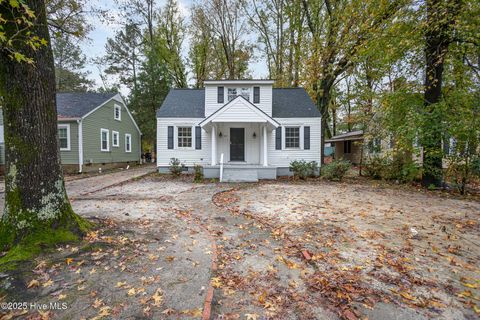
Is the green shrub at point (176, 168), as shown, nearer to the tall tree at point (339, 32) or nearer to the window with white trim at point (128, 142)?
the tall tree at point (339, 32)

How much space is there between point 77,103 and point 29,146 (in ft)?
51.3

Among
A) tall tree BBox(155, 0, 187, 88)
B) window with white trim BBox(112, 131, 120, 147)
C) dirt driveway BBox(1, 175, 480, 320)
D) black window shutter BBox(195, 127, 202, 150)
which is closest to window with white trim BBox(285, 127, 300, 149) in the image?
black window shutter BBox(195, 127, 202, 150)

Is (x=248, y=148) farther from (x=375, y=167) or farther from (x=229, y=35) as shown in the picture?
(x=229, y=35)

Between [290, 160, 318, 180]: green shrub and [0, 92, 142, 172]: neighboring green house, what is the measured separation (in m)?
13.2

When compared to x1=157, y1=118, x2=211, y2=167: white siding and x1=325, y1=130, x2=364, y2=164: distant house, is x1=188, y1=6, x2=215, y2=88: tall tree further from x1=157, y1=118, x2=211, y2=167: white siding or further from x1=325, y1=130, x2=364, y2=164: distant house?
x1=325, y1=130, x2=364, y2=164: distant house

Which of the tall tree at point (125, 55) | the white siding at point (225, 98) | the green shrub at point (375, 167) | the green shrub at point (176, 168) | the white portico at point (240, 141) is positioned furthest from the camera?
the tall tree at point (125, 55)

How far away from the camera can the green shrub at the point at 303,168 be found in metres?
11.5

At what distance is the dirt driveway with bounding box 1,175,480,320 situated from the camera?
223 cm

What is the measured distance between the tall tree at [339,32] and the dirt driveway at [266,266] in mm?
9017

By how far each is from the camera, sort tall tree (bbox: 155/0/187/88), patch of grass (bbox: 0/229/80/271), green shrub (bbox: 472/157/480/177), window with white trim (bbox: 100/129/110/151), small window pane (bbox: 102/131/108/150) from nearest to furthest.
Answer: patch of grass (bbox: 0/229/80/271) < green shrub (bbox: 472/157/480/177) < window with white trim (bbox: 100/129/110/151) < small window pane (bbox: 102/131/108/150) < tall tree (bbox: 155/0/187/88)

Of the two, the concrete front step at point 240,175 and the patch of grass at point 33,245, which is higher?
the concrete front step at point 240,175

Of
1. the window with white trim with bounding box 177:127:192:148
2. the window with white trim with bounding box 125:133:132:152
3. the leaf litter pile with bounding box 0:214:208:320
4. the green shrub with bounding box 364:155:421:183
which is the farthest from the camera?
the window with white trim with bounding box 125:133:132:152

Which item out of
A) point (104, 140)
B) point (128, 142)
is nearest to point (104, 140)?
point (104, 140)

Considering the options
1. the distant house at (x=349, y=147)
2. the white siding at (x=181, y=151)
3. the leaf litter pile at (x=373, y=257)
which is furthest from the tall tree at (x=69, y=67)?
the distant house at (x=349, y=147)
